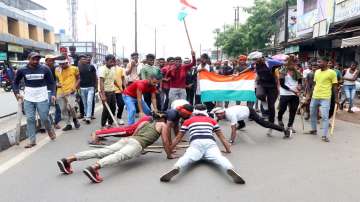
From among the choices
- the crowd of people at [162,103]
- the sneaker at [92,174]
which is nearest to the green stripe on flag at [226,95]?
the crowd of people at [162,103]

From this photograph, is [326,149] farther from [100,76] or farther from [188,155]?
[100,76]

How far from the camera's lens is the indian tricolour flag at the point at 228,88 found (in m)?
9.79

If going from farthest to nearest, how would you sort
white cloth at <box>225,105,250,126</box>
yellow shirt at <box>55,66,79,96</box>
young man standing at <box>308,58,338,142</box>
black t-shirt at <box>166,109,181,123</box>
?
yellow shirt at <box>55,66,79,96</box> < young man standing at <box>308,58,338,142</box> < white cloth at <box>225,105,250,126</box> < black t-shirt at <box>166,109,181,123</box>

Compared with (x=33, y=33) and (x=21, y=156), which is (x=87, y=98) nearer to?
(x=21, y=156)

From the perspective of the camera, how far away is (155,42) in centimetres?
6919

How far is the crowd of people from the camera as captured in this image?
19.6 feet

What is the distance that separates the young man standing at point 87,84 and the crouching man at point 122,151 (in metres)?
4.35

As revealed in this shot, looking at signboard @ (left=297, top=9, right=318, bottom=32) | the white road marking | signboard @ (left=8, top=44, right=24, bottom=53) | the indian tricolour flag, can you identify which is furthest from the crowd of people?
signboard @ (left=8, top=44, right=24, bottom=53)

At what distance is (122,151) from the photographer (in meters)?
5.80

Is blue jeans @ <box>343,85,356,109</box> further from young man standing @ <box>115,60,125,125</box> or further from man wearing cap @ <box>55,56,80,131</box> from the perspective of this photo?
man wearing cap @ <box>55,56,80,131</box>

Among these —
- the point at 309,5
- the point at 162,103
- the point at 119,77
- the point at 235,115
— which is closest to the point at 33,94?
the point at 119,77

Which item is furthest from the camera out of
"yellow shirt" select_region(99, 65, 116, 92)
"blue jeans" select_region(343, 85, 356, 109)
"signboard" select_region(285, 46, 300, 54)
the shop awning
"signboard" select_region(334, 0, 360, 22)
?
"signboard" select_region(285, 46, 300, 54)

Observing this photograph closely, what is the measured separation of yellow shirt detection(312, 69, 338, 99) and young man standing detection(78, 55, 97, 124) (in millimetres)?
5630

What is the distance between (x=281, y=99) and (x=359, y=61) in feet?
38.5
